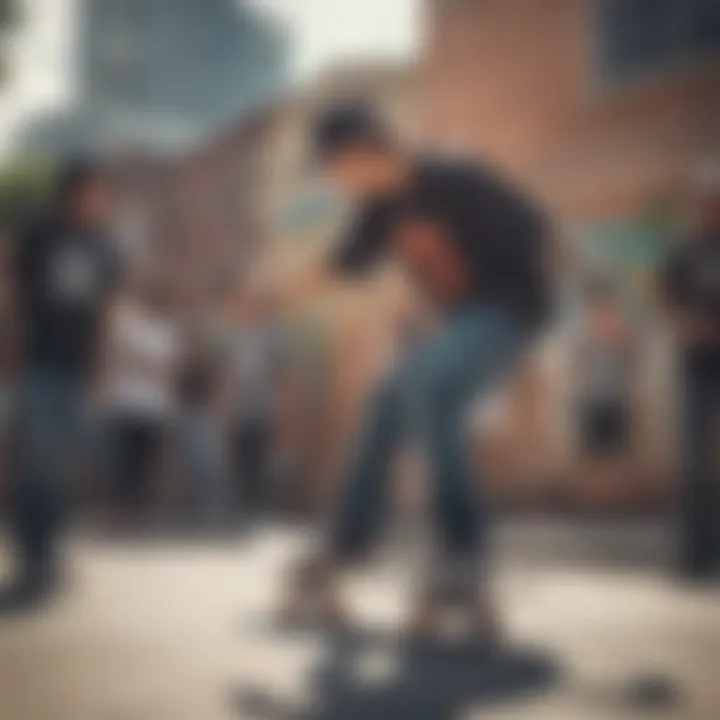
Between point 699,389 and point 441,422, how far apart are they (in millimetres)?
267

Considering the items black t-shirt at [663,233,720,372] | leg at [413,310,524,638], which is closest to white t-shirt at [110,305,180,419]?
leg at [413,310,524,638]

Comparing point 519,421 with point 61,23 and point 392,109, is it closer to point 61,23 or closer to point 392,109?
point 392,109

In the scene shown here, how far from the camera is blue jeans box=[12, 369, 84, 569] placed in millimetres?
1275

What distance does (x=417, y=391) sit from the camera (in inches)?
49.1

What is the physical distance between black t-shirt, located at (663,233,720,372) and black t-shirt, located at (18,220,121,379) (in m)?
0.57

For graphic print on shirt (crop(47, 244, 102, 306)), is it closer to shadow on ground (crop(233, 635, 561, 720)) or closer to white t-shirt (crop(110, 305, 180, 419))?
white t-shirt (crop(110, 305, 180, 419))

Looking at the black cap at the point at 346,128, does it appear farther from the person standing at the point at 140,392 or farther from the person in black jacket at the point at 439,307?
the person standing at the point at 140,392

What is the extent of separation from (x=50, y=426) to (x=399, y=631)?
0.42 metres

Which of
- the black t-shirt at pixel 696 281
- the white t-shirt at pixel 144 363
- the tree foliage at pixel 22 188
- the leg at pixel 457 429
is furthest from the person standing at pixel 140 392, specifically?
the black t-shirt at pixel 696 281

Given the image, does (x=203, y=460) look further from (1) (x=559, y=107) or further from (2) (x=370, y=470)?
(1) (x=559, y=107)

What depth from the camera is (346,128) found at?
1.27 meters

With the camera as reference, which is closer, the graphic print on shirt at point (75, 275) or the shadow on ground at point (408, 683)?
the shadow on ground at point (408, 683)

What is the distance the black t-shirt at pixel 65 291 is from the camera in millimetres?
1297

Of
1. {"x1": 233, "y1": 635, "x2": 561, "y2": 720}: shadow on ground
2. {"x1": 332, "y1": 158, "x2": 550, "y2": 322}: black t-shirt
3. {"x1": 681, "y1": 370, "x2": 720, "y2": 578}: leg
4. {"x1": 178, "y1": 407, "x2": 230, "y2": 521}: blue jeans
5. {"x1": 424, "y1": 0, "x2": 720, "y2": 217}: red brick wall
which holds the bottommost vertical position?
{"x1": 233, "y1": 635, "x2": 561, "y2": 720}: shadow on ground
